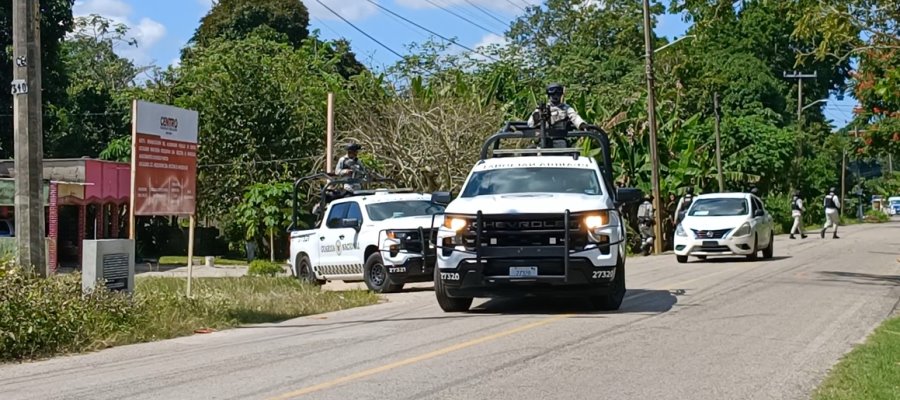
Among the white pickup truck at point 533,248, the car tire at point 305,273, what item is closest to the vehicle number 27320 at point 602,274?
the white pickup truck at point 533,248

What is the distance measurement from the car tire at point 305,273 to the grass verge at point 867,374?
12.0m

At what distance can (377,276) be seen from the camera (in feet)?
63.9

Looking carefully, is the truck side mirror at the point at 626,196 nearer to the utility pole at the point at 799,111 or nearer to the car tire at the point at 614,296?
the car tire at the point at 614,296

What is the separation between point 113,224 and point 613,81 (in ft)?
97.1

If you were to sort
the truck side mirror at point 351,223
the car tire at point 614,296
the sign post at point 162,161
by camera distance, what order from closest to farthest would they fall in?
the car tire at point 614,296, the sign post at point 162,161, the truck side mirror at point 351,223

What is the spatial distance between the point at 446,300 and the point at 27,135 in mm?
5641

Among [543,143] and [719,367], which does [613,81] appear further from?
[719,367]

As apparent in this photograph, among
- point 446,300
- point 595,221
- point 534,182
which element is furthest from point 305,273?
point 595,221

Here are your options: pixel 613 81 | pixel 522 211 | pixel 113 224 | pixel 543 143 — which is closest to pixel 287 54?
pixel 113 224

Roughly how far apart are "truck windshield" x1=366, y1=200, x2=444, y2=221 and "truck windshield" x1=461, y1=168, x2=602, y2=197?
5.04 meters

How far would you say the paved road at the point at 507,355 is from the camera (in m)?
8.65

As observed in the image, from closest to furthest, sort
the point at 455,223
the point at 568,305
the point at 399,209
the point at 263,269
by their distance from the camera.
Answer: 1. the point at 455,223
2. the point at 568,305
3. the point at 399,209
4. the point at 263,269

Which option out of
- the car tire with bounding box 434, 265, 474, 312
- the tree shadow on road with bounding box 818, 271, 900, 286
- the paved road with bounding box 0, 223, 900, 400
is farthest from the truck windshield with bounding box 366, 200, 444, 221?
the tree shadow on road with bounding box 818, 271, 900, 286

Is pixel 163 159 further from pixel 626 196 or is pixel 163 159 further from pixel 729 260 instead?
pixel 729 260
